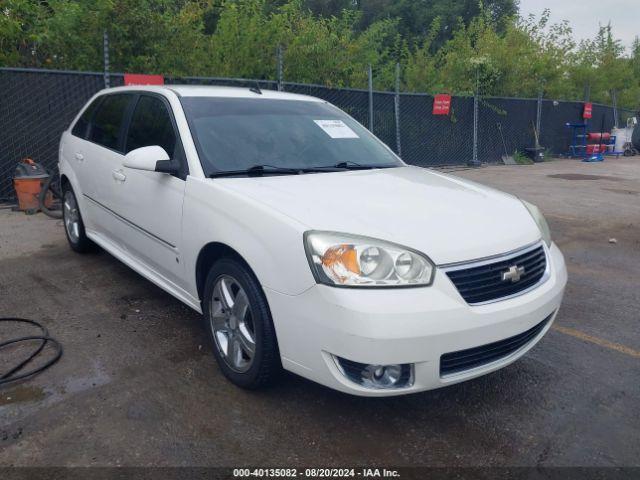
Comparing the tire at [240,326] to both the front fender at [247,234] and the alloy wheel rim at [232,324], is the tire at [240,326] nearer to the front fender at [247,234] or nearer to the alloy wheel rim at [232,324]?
the alloy wheel rim at [232,324]

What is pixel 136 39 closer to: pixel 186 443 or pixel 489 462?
pixel 186 443

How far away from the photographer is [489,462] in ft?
8.28

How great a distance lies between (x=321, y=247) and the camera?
2559 millimetres

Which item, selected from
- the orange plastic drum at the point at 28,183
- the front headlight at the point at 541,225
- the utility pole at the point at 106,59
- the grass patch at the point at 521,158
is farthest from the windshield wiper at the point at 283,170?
the grass patch at the point at 521,158

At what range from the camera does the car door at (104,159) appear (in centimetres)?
445

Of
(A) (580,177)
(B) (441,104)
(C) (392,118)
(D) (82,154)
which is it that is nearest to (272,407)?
(D) (82,154)

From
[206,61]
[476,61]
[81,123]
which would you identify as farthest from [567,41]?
[81,123]

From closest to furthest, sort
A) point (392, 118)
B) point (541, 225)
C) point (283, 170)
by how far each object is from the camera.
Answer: point (541, 225), point (283, 170), point (392, 118)

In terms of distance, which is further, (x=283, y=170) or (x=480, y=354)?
(x=283, y=170)

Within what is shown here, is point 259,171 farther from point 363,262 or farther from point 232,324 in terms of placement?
point 363,262

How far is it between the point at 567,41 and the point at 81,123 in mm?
18325

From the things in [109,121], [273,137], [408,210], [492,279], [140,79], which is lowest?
[492,279]

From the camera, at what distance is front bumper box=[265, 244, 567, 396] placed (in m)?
2.43

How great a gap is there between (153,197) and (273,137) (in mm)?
888
